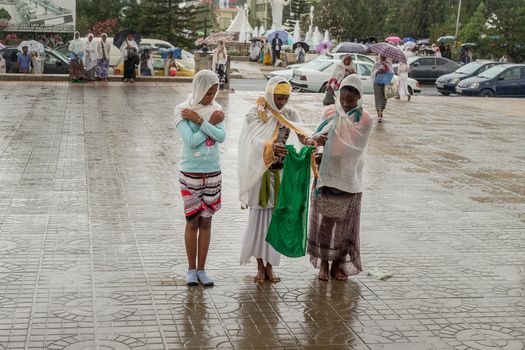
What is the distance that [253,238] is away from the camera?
6656mm

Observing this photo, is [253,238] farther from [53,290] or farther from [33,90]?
[33,90]

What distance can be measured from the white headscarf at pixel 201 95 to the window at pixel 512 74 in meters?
23.4

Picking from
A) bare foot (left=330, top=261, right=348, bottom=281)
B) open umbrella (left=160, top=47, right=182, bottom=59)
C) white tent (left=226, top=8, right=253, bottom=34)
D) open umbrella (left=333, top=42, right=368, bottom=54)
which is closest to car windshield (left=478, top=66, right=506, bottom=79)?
open umbrella (left=333, top=42, right=368, bottom=54)

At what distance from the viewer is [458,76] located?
29.2 m

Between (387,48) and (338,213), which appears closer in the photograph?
(338,213)

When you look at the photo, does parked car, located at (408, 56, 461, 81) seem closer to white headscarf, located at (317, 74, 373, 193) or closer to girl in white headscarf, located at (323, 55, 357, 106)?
girl in white headscarf, located at (323, 55, 357, 106)

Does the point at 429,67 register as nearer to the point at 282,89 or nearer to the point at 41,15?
the point at 41,15

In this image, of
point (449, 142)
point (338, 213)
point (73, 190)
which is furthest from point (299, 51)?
point (338, 213)

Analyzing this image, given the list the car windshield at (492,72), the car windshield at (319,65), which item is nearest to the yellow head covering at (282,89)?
the car windshield at (319,65)

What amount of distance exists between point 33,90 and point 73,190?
42.6 ft

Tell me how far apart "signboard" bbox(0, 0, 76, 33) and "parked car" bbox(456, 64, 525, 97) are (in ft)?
59.3

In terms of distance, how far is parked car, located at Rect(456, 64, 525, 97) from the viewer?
2783 cm

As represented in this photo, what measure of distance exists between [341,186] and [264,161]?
25.7 inches

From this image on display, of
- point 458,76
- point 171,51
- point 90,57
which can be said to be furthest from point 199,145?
point 458,76
